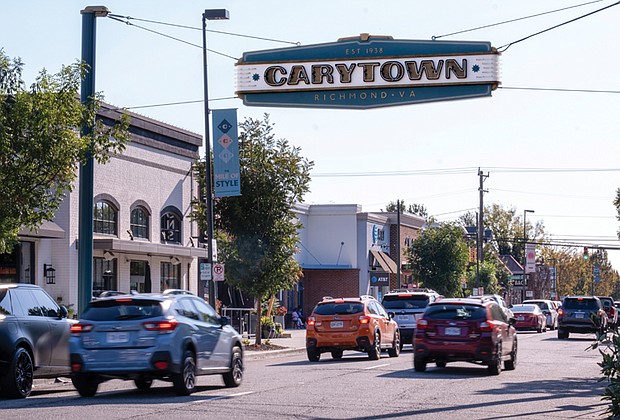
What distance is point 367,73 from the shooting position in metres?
20.3

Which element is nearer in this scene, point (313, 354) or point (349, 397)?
point (349, 397)

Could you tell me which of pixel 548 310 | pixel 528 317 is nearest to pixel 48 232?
pixel 528 317

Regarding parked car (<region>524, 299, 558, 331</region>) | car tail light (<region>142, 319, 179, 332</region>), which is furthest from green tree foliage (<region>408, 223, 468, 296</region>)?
car tail light (<region>142, 319, 179, 332</region>)

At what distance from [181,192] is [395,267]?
29.4 meters

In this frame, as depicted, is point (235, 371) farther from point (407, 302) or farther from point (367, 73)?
point (407, 302)

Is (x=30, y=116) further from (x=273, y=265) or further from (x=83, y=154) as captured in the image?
(x=273, y=265)

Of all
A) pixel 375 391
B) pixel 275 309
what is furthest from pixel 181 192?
pixel 375 391

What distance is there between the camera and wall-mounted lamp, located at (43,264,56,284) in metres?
33.4

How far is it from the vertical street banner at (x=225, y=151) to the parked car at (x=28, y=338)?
11742 millimetres

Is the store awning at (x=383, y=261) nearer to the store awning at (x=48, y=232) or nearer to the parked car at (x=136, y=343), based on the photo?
the store awning at (x=48, y=232)

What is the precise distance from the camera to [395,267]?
225 feet

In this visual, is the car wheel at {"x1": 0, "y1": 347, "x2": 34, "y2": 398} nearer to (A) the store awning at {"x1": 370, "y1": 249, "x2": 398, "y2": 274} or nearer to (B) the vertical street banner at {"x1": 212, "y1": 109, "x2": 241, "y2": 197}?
(B) the vertical street banner at {"x1": 212, "y1": 109, "x2": 241, "y2": 197}

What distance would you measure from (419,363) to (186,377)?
7.41 m

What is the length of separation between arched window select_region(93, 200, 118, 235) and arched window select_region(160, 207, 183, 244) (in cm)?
368
